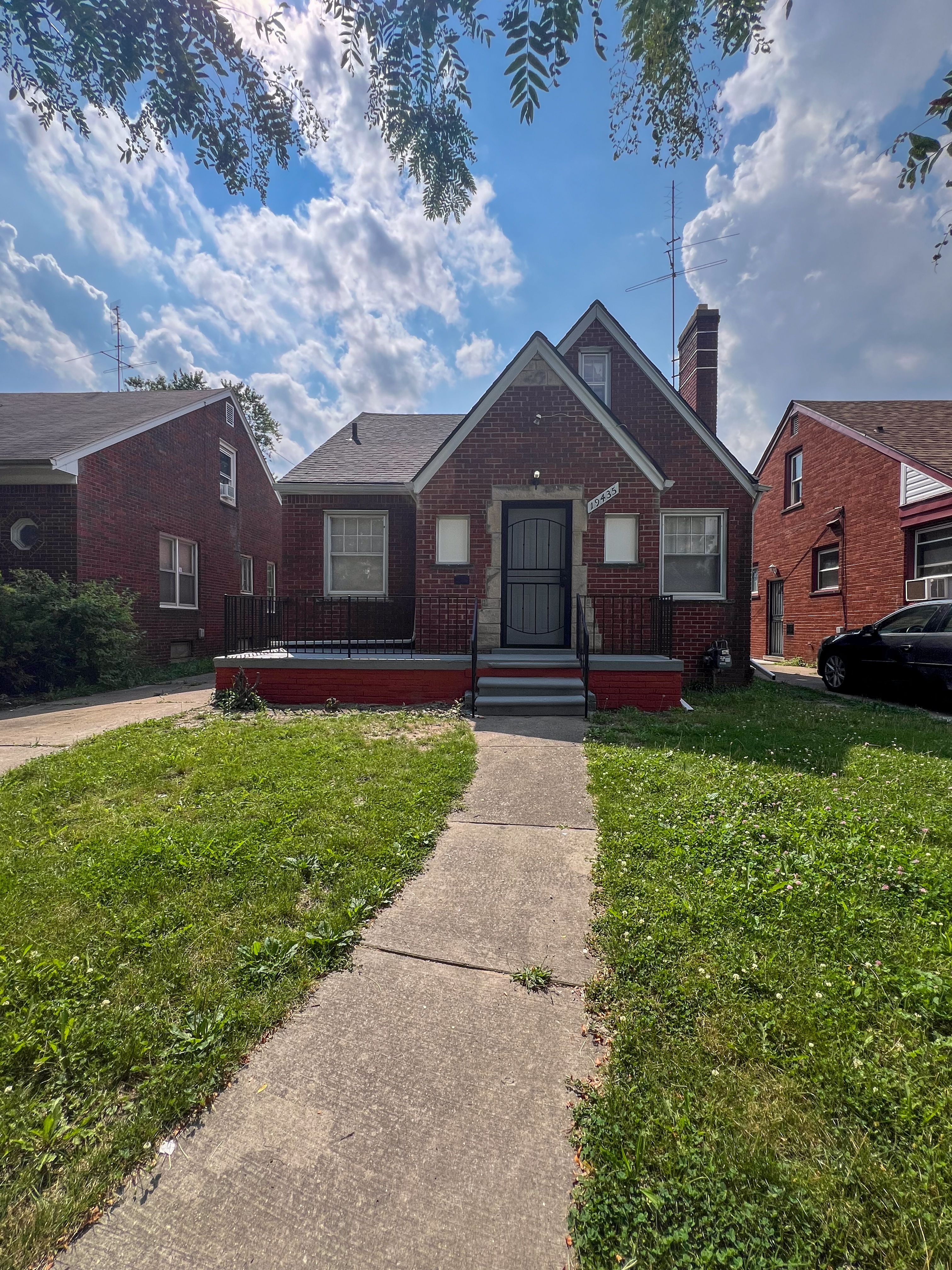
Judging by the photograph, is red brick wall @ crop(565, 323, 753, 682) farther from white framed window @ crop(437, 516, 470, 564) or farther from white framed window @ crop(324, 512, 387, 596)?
white framed window @ crop(324, 512, 387, 596)

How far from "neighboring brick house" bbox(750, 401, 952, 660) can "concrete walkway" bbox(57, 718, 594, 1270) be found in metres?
11.5

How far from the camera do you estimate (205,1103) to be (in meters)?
1.76

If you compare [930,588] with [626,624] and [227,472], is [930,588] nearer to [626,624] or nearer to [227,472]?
[626,624]

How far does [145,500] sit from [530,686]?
10.9 meters

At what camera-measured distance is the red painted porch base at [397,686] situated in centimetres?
815

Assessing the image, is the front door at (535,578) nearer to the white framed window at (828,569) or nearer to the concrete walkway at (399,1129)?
the concrete walkway at (399,1129)

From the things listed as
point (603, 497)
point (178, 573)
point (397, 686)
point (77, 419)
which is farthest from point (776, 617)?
point (77, 419)

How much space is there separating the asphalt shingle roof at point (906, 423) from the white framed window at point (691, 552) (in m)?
5.70

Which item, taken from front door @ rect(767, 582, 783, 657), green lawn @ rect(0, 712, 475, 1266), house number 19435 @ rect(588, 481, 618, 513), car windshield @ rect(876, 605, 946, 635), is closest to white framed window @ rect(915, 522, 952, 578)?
car windshield @ rect(876, 605, 946, 635)

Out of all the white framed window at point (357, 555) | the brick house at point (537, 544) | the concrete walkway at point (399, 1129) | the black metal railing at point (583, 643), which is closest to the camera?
the concrete walkway at point (399, 1129)

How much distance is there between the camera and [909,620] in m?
9.62

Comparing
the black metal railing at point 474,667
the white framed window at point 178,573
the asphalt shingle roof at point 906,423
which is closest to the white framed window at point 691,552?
the black metal railing at point 474,667

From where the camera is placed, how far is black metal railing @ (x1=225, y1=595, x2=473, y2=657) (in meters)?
9.16

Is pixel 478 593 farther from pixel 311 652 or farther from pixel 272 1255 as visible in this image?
pixel 272 1255
